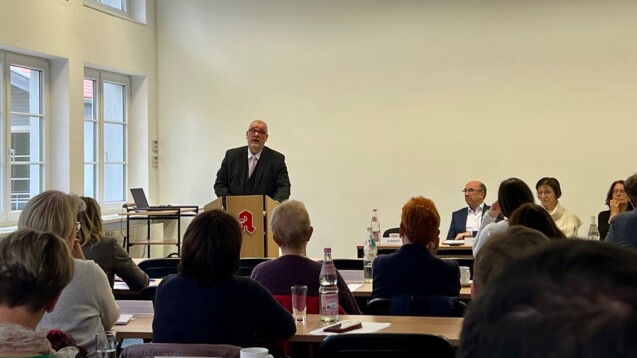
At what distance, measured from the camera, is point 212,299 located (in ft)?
10.3

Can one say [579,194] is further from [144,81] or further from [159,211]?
[144,81]

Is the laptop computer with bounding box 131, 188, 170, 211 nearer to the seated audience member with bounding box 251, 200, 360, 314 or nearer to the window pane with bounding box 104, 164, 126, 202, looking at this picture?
the window pane with bounding box 104, 164, 126, 202

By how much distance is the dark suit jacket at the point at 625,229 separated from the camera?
4942 millimetres

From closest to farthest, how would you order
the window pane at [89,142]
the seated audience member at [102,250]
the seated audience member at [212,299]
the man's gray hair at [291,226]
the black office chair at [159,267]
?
the seated audience member at [212,299] → the man's gray hair at [291,226] → the seated audience member at [102,250] → the black office chair at [159,267] → the window pane at [89,142]

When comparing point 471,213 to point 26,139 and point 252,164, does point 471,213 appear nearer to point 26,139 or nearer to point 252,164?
point 252,164

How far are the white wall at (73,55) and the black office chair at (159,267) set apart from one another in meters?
3.29

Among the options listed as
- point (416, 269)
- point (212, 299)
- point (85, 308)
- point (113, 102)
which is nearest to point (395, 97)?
point (113, 102)

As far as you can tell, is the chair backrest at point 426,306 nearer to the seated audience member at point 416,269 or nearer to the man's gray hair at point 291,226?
the seated audience member at point 416,269

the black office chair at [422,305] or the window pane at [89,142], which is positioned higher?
the window pane at [89,142]

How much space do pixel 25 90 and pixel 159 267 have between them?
12.3 ft

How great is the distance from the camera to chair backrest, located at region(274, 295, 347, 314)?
3.97m

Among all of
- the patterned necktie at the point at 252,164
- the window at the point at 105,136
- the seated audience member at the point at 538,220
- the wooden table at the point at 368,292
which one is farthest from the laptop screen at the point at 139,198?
the seated audience member at the point at 538,220

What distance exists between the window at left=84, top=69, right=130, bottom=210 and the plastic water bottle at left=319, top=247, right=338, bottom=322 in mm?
6317

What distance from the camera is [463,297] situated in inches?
184
